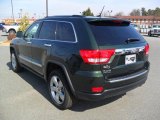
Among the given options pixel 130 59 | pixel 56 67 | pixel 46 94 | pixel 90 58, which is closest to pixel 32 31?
pixel 46 94

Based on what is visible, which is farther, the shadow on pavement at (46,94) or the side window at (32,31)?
the side window at (32,31)

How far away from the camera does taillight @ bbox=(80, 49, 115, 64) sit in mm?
4023

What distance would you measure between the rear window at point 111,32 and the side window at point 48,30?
3.71ft

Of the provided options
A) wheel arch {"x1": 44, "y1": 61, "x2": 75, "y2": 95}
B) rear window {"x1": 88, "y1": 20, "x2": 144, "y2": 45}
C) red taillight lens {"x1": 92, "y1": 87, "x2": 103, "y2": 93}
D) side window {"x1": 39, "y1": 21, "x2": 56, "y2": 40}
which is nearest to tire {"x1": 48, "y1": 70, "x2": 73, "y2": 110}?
wheel arch {"x1": 44, "y1": 61, "x2": 75, "y2": 95}

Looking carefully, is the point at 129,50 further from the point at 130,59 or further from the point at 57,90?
the point at 57,90

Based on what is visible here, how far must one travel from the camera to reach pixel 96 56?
13.2 feet

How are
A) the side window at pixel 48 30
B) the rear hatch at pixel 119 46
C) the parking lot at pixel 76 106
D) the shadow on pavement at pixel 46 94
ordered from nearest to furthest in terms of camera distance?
the rear hatch at pixel 119 46
the parking lot at pixel 76 106
the shadow on pavement at pixel 46 94
the side window at pixel 48 30

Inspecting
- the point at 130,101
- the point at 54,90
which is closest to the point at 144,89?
the point at 130,101

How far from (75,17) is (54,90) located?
5.24 feet

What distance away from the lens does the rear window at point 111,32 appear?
426 centimetres

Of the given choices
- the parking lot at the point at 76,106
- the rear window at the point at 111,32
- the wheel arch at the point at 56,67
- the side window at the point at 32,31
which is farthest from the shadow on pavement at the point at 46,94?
the rear window at the point at 111,32

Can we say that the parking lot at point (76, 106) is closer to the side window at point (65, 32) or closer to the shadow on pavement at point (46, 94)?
the shadow on pavement at point (46, 94)

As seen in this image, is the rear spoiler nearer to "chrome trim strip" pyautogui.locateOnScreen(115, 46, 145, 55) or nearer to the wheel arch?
"chrome trim strip" pyautogui.locateOnScreen(115, 46, 145, 55)

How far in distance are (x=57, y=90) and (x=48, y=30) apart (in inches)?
55.1
